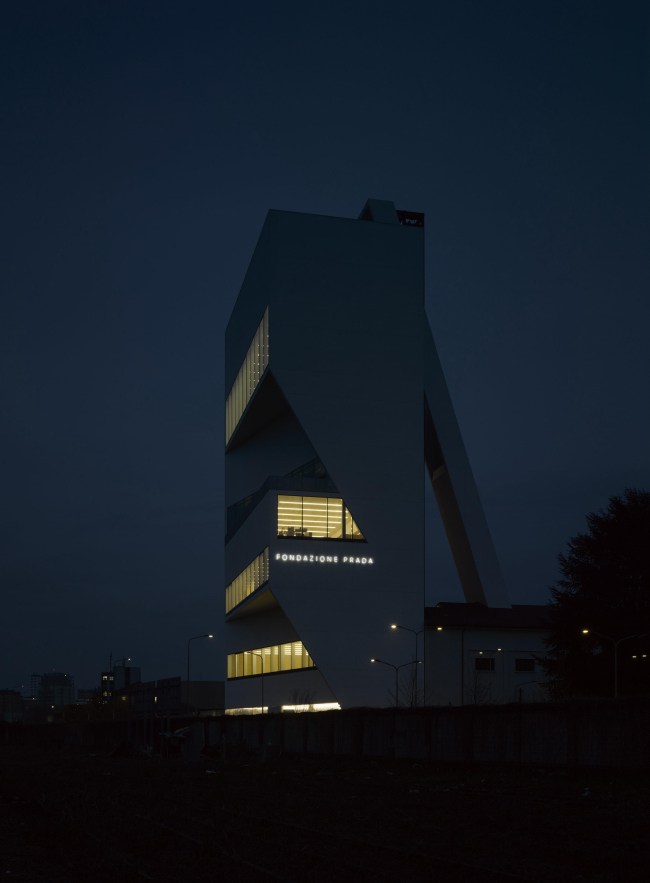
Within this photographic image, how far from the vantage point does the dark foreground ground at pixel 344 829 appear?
1405 cm

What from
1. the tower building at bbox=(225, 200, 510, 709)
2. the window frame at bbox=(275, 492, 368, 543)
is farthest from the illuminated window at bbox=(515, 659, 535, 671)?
the window frame at bbox=(275, 492, 368, 543)

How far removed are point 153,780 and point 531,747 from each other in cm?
1370

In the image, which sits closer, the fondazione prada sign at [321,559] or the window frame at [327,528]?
the fondazione prada sign at [321,559]

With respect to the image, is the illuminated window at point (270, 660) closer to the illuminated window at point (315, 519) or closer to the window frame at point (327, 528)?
the window frame at point (327, 528)

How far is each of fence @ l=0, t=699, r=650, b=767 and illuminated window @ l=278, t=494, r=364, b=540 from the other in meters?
16.4

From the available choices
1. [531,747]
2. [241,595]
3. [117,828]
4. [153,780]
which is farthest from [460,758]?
[241,595]

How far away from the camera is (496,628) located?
71625mm

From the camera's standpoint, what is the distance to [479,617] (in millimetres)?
71688

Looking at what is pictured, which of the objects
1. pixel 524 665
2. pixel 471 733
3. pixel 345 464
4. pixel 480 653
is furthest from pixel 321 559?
pixel 471 733

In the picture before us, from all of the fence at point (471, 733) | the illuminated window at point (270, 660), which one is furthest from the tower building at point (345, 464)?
the fence at point (471, 733)

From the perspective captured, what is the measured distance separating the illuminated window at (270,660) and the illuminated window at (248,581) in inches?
181

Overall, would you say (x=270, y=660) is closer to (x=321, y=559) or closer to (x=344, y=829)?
(x=321, y=559)

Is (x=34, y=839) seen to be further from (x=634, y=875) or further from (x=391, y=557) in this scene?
(x=391, y=557)

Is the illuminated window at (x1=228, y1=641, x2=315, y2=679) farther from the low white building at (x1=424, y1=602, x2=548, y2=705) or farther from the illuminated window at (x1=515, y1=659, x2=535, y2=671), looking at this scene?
the illuminated window at (x1=515, y1=659, x2=535, y2=671)
